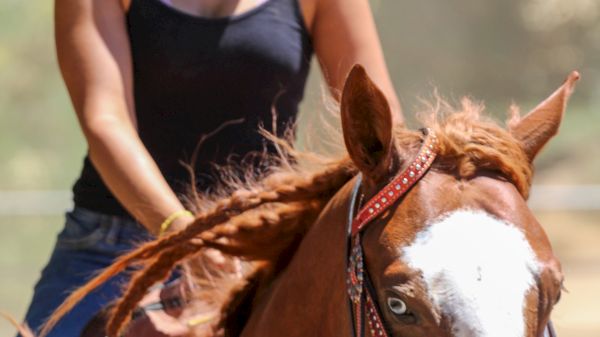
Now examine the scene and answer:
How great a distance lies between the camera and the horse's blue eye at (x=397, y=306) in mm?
1921

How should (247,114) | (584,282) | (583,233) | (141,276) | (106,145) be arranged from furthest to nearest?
(583,233) → (584,282) → (247,114) → (106,145) → (141,276)

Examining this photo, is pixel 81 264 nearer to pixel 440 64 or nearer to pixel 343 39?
pixel 343 39

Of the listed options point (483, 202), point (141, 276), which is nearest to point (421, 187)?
point (483, 202)

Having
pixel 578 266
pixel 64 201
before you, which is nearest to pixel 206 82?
pixel 64 201

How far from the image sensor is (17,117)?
52.9 ft

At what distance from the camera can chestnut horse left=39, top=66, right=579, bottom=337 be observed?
1.88 meters

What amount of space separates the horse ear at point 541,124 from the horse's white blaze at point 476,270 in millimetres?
301

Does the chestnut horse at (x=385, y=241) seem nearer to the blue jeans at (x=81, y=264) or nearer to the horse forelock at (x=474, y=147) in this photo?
the horse forelock at (x=474, y=147)

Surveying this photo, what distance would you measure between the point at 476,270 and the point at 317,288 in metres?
0.44

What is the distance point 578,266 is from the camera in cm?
1248

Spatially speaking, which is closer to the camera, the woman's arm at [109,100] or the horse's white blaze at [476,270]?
the horse's white blaze at [476,270]

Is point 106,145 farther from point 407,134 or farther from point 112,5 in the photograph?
point 407,134

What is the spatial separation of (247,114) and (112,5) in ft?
1.64

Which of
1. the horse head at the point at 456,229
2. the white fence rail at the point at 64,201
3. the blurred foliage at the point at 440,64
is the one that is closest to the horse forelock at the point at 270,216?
the horse head at the point at 456,229
